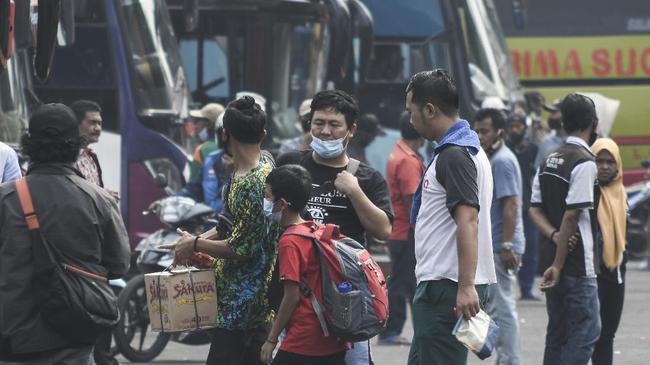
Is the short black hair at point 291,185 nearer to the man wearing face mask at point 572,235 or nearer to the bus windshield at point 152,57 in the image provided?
the man wearing face mask at point 572,235

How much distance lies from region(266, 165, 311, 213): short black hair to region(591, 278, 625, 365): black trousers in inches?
115

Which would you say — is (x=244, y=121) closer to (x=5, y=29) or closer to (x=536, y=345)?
(x=5, y=29)

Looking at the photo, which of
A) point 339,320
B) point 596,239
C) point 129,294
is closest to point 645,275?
point 129,294

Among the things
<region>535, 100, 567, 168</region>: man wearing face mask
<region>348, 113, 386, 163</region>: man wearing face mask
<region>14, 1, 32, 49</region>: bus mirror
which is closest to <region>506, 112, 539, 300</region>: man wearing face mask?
<region>535, 100, 567, 168</region>: man wearing face mask

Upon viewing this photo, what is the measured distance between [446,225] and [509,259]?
12.8 feet

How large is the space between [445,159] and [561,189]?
2.41 meters

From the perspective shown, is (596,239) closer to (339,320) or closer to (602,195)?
(602,195)

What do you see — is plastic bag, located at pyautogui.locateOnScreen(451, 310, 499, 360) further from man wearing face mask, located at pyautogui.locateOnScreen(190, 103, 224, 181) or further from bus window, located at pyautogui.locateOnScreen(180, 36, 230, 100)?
A: bus window, located at pyautogui.locateOnScreen(180, 36, 230, 100)

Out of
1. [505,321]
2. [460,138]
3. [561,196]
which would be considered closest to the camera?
[460,138]

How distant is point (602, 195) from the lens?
30.1ft

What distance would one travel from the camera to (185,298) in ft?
22.6

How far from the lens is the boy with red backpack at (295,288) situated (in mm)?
6727

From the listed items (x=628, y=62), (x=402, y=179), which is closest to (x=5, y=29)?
(x=402, y=179)

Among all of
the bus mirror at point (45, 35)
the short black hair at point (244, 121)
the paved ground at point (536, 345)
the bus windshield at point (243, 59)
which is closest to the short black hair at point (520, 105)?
the bus windshield at point (243, 59)
